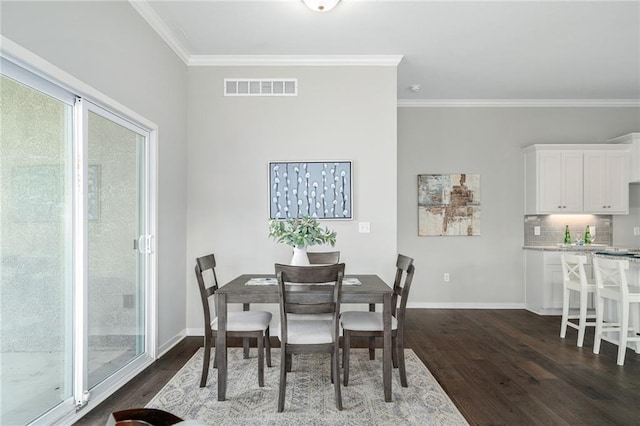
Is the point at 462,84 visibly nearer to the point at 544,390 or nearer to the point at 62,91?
the point at 544,390

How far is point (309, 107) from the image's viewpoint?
4137 millimetres

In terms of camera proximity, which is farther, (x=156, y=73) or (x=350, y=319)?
(x=156, y=73)

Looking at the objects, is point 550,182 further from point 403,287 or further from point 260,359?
point 260,359

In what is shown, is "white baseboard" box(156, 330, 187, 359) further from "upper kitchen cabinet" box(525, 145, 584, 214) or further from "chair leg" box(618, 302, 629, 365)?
"upper kitchen cabinet" box(525, 145, 584, 214)

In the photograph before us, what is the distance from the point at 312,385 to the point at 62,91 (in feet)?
8.38

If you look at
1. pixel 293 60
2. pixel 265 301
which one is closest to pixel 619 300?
pixel 265 301

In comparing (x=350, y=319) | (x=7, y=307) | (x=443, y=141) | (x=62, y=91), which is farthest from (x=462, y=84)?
(x=7, y=307)

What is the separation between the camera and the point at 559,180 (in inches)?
203

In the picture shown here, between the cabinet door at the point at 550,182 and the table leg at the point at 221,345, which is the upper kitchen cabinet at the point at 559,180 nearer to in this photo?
the cabinet door at the point at 550,182

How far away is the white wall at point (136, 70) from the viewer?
204cm

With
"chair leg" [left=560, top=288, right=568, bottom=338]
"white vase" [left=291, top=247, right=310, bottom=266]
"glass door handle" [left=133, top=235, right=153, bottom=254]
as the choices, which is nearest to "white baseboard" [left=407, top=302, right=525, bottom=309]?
"chair leg" [left=560, top=288, right=568, bottom=338]

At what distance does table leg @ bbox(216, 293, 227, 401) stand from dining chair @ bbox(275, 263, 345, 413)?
0.42 m

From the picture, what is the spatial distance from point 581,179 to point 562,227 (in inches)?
28.3

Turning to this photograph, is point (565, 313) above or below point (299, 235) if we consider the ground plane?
below
